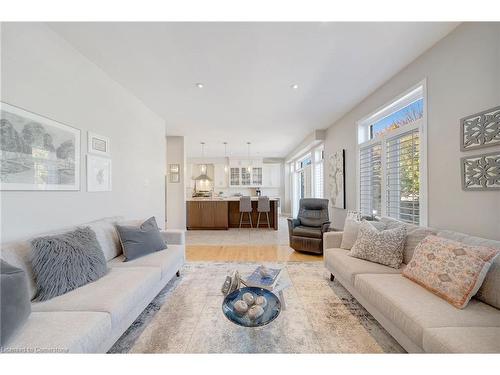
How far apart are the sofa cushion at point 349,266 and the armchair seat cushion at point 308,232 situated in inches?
41.3

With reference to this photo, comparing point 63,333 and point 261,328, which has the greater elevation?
point 63,333

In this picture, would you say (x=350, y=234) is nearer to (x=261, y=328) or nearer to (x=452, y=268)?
(x=452, y=268)

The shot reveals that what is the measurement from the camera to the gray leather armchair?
3604 millimetres

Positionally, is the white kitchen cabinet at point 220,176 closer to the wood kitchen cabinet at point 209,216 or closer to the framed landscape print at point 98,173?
the wood kitchen cabinet at point 209,216

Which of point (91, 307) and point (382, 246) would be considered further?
point (382, 246)

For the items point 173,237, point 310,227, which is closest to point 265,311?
point 173,237

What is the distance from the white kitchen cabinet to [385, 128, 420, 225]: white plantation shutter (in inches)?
265

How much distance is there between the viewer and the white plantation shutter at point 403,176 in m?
2.45

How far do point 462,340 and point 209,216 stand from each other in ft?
18.3

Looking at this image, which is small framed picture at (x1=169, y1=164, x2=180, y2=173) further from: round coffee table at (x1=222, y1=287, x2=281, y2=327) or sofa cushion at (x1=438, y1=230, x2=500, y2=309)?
sofa cushion at (x1=438, y1=230, x2=500, y2=309)

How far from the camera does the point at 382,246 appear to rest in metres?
2.10
